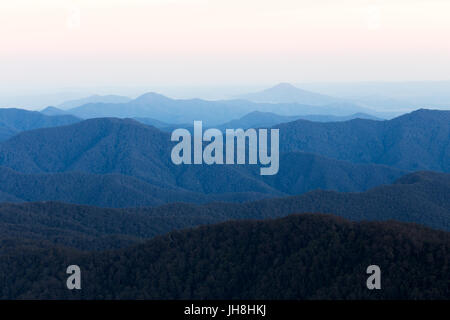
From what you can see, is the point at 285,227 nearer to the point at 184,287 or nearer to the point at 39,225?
the point at 184,287

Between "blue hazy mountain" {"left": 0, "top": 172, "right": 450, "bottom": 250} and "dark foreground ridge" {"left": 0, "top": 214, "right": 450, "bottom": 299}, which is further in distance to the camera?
"blue hazy mountain" {"left": 0, "top": 172, "right": 450, "bottom": 250}

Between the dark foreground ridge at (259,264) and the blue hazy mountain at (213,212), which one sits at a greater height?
the blue hazy mountain at (213,212)

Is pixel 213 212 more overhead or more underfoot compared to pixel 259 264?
more overhead

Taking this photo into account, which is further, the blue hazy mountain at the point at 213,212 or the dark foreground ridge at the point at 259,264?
the blue hazy mountain at the point at 213,212

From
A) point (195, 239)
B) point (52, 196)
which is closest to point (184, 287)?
point (195, 239)

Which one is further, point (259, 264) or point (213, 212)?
point (213, 212)

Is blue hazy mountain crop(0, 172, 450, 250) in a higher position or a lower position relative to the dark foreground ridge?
higher
